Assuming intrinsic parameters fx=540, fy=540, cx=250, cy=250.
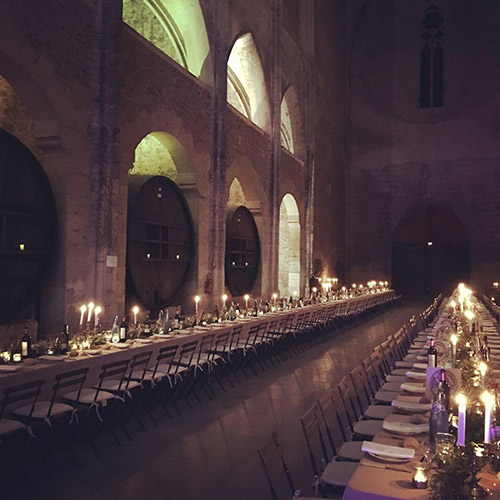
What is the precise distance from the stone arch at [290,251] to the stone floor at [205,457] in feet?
39.7

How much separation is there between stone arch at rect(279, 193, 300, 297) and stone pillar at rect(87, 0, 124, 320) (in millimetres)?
11816

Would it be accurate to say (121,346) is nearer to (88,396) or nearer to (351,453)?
(88,396)

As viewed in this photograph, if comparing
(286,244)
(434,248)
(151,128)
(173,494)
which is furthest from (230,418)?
(434,248)

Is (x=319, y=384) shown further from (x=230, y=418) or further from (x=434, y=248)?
(x=434, y=248)

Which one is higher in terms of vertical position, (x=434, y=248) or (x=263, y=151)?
(x=263, y=151)

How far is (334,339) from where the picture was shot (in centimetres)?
1355

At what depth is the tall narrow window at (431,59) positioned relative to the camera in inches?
1107

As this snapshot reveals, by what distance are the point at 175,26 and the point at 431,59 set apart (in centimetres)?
1865

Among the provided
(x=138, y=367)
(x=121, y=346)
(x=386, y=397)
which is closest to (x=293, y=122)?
(x=138, y=367)

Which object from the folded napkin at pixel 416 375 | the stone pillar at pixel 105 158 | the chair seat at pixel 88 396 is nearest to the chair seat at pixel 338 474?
the folded napkin at pixel 416 375

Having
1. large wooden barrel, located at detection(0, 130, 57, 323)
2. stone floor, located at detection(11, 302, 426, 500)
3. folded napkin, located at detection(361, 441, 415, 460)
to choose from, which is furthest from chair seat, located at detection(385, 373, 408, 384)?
large wooden barrel, located at detection(0, 130, 57, 323)

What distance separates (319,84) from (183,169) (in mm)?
13836

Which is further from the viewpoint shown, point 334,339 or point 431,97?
point 431,97

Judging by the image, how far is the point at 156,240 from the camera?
33.8ft
